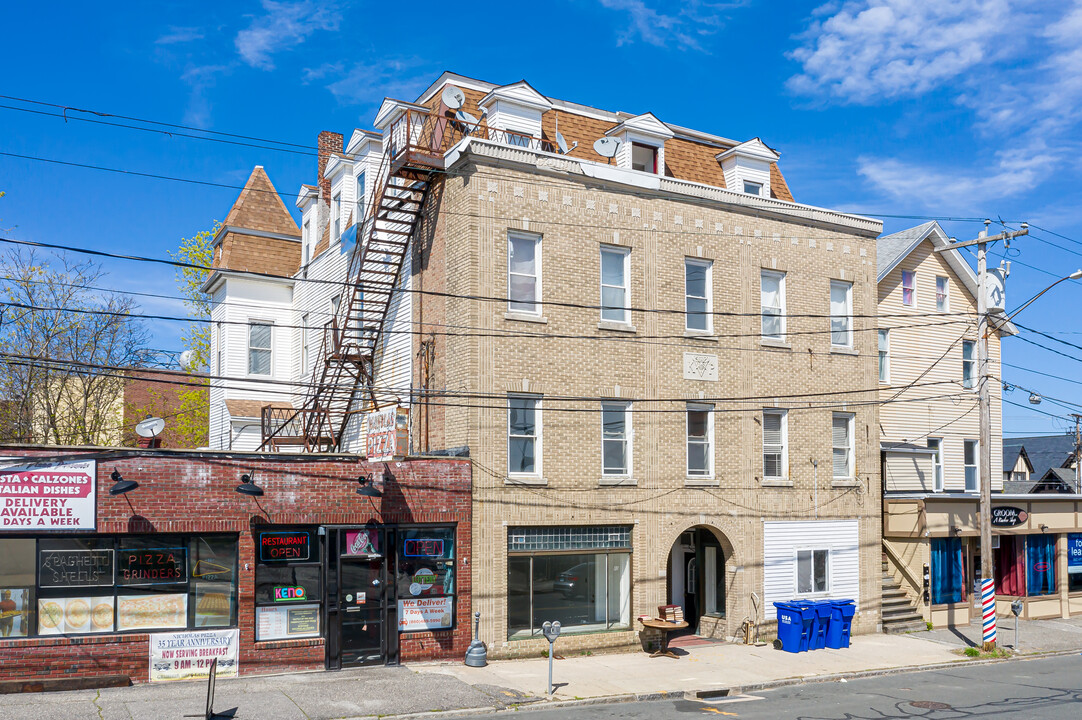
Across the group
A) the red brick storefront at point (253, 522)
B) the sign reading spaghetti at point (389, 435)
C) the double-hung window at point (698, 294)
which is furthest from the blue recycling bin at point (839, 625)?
the sign reading spaghetti at point (389, 435)

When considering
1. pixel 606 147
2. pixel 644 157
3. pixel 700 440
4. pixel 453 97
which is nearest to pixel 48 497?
pixel 453 97

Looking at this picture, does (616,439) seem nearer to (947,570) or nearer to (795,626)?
(795,626)

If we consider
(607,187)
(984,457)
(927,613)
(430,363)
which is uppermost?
(607,187)

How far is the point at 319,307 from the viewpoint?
28.3m

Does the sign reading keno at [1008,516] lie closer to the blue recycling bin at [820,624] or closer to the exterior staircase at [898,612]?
the exterior staircase at [898,612]

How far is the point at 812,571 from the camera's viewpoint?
24531 millimetres

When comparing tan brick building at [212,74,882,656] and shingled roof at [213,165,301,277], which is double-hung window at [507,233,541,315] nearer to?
tan brick building at [212,74,882,656]

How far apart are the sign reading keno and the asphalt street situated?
8.80 meters

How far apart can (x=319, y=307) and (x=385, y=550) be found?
1156cm

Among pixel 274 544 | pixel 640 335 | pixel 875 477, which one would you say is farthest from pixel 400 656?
pixel 875 477

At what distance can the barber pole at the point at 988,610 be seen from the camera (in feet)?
74.9

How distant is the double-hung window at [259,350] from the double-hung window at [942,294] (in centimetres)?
2194

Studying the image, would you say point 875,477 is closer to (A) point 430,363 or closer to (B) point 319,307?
(A) point 430,363

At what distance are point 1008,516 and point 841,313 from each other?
9008mm
